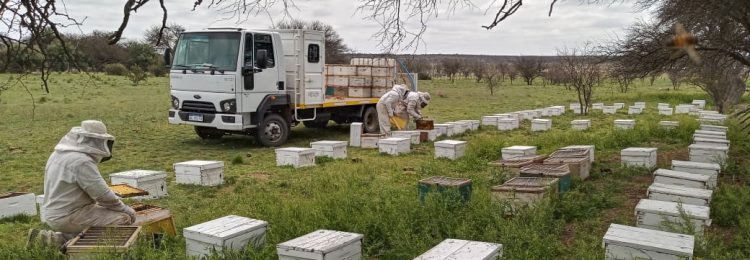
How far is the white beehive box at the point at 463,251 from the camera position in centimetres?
386

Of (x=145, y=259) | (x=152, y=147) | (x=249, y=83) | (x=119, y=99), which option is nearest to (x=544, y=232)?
(x=145, y=259)

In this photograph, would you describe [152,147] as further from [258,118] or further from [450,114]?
[450,114]

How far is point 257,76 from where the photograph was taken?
11219 mm

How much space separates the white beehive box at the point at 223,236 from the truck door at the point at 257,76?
21.0 feet

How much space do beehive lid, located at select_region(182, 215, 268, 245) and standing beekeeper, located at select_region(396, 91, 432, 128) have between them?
8.42 m

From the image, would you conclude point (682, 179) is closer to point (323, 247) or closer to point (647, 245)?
point (647, 245)

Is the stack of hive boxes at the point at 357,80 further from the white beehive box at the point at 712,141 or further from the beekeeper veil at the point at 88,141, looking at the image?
the beekeeper veil at the point at 88,141

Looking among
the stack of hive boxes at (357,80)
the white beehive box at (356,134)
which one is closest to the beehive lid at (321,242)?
the white beehive box at (356,134)

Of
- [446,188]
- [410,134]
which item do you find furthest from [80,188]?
[410,134]

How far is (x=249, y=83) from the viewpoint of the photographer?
11031 mm

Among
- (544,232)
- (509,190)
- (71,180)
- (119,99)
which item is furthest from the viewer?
(119,99)

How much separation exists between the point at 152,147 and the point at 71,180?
7.52m

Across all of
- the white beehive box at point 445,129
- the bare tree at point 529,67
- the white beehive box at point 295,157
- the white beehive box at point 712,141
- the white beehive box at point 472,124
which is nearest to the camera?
the white beehive box at point 712,141

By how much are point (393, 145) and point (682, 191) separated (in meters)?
5.75
